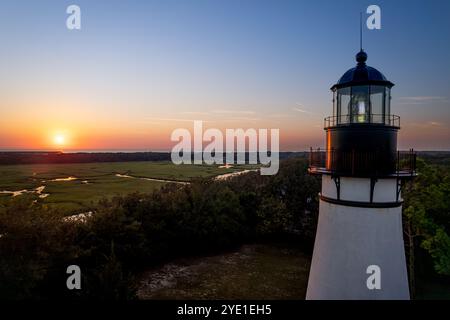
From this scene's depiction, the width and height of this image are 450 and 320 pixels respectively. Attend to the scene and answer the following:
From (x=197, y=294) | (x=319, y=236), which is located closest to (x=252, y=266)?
(x=197, y=294)

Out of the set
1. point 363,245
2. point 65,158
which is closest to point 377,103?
point 363,245

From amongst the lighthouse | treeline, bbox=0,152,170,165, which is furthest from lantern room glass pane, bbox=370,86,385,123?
treeline, bbox=0,152,170,165

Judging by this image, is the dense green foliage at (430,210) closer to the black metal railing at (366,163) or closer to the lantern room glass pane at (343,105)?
the black metal railing at (366,163)

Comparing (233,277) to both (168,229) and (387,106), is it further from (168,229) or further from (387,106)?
(387,106)

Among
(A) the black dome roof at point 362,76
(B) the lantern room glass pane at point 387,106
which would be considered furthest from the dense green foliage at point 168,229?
(A) the black dome roof at point 362,76

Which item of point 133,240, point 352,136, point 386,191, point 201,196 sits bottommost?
point 133,240

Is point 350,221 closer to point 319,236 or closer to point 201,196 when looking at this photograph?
point 319,236

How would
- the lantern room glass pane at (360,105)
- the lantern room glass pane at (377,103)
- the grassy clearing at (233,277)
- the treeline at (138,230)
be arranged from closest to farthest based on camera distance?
the lantern room glass pane at (377,103) < the lantern room glass pane at (360,105) < the treeline at (138,230) < the grassy clearing at (233,277)
